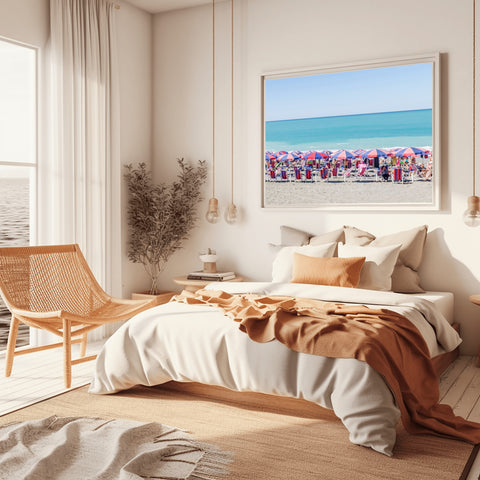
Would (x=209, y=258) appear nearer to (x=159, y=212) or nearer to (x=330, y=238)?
(x=159, y=212)

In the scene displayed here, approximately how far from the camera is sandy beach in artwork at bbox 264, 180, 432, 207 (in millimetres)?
4910

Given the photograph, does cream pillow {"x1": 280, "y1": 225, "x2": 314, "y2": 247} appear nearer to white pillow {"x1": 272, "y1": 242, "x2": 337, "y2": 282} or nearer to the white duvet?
white pillow {"x1": 272, "y1": 242, "x2": 337, "y2": 282}

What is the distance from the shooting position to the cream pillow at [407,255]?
183 inches

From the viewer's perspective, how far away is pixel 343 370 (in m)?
2.92

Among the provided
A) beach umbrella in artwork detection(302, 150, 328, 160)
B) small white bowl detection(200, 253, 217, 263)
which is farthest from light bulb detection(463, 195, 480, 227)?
small white bowl detection(200, 253, 217, 263)

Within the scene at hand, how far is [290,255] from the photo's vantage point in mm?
4785

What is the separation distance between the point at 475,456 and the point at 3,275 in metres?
3.17

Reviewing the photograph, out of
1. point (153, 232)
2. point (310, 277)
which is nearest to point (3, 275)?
point (153, 232)

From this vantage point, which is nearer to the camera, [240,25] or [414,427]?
[414,427]

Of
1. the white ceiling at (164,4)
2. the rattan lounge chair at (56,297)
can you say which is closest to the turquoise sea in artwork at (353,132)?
the white ceiling at (164,4)

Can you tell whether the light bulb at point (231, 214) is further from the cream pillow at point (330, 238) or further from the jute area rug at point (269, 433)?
the jute area rug at point (269, 433)

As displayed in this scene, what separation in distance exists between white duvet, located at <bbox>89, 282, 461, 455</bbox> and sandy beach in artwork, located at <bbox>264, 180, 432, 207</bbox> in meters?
1.29

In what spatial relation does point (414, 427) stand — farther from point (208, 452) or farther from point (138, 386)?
point (138, 386)

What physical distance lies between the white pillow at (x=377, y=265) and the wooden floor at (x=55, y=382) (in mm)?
776
